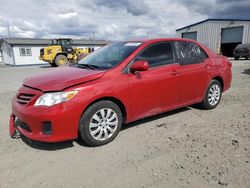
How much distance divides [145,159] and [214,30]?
31.5 meters

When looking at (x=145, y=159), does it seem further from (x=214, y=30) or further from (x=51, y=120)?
(x=214, y=30)

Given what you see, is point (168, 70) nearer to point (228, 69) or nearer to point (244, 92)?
point (228, 69)

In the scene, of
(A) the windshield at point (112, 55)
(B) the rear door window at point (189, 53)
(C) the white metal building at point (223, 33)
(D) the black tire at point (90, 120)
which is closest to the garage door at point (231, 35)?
(C) the white metal building at point (223, 33)

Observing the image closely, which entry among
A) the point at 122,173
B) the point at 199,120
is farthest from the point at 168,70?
the point at 122,173

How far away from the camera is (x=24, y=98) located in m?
3.14

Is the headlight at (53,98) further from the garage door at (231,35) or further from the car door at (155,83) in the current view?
the garage door at (231,35)

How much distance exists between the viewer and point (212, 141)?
3355 millimetres

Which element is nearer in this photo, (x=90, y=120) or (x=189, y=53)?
(x=90, y=120)

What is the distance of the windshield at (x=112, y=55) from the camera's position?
3605 millimetres

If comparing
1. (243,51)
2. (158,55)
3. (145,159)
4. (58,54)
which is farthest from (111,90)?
(243,51)

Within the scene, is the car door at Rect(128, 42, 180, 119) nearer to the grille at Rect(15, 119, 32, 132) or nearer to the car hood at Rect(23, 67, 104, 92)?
the car hood at Rect(23, 67, 104, 92)

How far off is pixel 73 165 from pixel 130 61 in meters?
1.84

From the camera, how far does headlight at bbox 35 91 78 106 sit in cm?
287

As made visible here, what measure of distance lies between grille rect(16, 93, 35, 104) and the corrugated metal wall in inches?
1228
